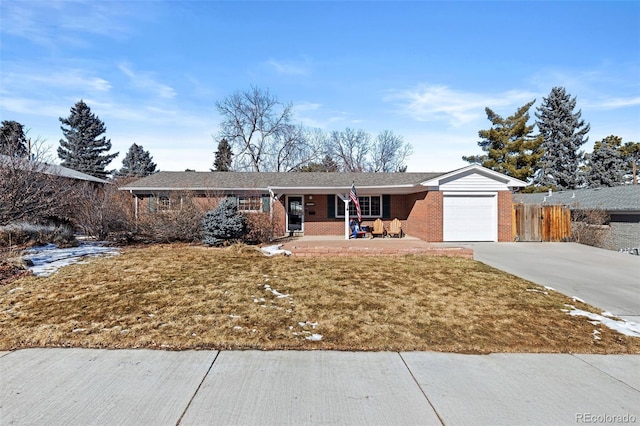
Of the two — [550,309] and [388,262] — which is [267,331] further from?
[388,262]

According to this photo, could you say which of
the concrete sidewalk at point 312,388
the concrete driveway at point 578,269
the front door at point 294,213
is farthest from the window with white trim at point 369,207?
the concrete sidewalk at point 312,388

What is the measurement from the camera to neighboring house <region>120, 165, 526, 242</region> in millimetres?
13828

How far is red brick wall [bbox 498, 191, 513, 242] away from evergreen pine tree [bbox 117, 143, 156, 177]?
41.5 m

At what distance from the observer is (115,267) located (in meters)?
8.23

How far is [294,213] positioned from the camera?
54.6 ft

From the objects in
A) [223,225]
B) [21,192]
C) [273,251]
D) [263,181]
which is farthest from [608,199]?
[21,192]

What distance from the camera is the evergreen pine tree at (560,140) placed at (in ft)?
106

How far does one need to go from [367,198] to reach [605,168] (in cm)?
3065

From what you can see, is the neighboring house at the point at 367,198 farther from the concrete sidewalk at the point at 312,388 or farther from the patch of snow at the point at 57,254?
the concrete sidewalk at the point at 312,388

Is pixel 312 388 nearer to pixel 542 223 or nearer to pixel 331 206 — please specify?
pixel 331 206

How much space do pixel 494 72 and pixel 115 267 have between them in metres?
14.5

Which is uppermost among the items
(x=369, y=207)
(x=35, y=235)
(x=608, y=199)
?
(x=608, y=199)

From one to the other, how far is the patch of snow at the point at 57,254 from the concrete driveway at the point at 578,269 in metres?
11.5

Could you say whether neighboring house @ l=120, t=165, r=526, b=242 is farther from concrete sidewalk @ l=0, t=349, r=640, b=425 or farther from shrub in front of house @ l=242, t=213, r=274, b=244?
concrete sidewalk @ l=0, t=349, r=640, b=425
